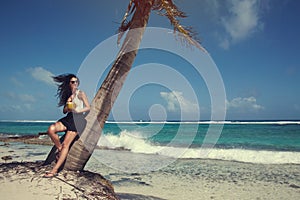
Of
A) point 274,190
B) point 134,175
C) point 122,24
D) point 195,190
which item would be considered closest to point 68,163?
point 122,24

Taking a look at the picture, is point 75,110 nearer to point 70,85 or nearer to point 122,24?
point 70,85

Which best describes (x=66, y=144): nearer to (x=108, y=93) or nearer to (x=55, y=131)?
(x=55, y=131)

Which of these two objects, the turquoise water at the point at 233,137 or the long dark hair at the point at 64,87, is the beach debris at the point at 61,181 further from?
the turquoise water at the point at 233,137

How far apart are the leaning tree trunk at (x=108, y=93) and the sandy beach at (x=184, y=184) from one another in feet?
1.88

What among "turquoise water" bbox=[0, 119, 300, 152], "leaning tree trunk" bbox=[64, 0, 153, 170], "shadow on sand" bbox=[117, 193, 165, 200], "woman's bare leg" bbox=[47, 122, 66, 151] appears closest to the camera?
"woman's bare leg" bbox=[47, 122, 66, 151]

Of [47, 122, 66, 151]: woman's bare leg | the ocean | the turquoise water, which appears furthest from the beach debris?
the turquoise water

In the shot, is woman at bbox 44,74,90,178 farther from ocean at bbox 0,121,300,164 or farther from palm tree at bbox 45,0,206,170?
ocean at bbox 0,121,300,164

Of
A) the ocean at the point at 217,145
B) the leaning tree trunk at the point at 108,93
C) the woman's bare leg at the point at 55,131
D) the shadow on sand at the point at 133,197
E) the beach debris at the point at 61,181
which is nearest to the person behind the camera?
the beach debris at the point at 61,181

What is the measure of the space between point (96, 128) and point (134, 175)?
5.40 meters

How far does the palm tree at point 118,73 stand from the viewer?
4750 mm

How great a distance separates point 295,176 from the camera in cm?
956

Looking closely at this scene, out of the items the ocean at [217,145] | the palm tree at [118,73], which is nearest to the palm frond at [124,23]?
the palm tree at [118,73]

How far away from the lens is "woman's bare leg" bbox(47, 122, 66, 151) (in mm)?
4582

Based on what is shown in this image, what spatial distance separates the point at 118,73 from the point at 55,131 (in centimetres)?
175
